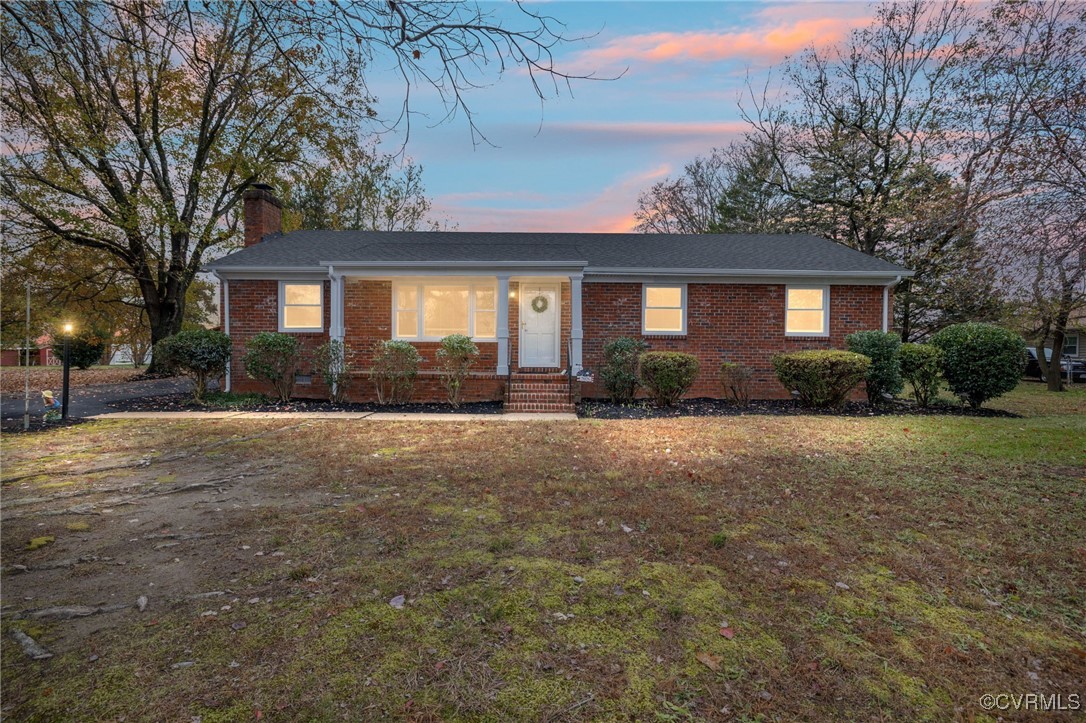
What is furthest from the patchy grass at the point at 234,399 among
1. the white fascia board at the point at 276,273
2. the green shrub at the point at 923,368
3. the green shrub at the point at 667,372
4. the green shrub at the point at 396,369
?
the green shrub at the point at 923,368

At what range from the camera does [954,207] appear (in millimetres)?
7535

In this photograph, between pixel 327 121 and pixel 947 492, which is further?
pixel 327 121

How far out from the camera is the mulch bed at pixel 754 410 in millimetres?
9978

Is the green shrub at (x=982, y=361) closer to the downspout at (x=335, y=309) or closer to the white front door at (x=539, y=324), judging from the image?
the white front door at (x=539, y=324)

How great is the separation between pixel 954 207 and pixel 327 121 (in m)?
18.0

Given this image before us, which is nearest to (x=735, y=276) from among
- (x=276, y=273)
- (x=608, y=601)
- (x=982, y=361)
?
(x=982, y=361)

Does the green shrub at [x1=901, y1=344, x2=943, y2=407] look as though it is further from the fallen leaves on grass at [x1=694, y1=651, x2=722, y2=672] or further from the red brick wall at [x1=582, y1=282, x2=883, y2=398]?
Answer: the fallen leaves on grass at [x1=694, y1=651, x2=722, y2=672]

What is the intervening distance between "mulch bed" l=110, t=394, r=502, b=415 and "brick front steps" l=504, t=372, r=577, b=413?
0.45 metres

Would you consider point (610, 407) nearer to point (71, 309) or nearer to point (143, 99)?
point (143, 99)

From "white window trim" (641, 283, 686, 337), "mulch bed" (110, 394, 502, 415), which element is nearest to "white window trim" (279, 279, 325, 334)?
"mulch bed" (110, 394, 502, 415)

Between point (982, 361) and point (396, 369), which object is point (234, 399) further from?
point (982, 361)

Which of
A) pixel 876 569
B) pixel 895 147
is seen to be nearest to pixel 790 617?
pixel 876 569

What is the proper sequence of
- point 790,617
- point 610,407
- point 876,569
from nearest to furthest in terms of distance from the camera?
point 790,617, point 876,569, point 610,407

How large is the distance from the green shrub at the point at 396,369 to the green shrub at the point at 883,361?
400 inches
